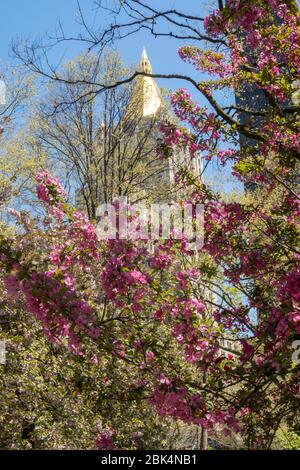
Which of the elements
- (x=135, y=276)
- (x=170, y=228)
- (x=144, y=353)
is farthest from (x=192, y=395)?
(x=170, y=228)

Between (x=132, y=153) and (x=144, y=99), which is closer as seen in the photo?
(x=144, y=99)

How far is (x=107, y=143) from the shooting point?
19.7 meters

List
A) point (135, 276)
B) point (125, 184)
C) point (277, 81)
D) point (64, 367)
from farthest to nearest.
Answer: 1. point (125, 184)
2. point (64, 367)
3. point (277, 81)
4. point (135, 276)

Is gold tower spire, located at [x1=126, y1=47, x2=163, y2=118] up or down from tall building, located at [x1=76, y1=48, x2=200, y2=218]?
up

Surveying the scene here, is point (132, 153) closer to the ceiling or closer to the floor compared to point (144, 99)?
closer to the floor

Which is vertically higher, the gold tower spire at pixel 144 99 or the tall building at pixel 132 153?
the gold tower spire at pixel 144 99

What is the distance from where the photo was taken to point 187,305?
146 inches

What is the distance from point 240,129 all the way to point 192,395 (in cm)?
276

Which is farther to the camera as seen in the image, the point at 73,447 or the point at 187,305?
the point at 73,447

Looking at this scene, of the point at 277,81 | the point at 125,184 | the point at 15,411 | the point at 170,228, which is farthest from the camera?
the point at 125,184

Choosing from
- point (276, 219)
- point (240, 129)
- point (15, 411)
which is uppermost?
point (240, 129)
